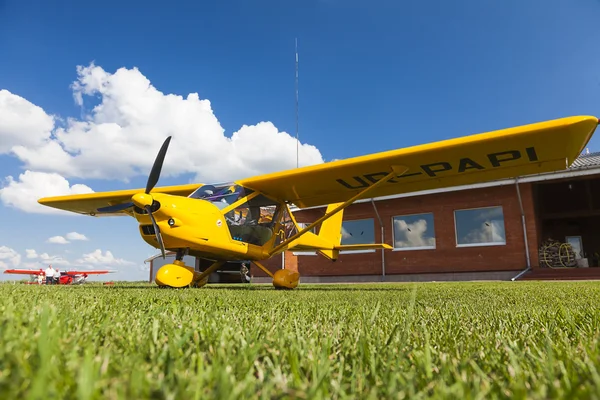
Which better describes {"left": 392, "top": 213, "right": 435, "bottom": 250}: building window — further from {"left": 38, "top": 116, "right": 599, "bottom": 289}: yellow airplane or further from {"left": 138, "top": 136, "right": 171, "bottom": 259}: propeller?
{"left": 138, "top": 136, "right": 171, "bottom": 259}: propeller

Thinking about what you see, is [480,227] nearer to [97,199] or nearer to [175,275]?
[175,275]

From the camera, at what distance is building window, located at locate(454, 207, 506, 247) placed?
15188 mm

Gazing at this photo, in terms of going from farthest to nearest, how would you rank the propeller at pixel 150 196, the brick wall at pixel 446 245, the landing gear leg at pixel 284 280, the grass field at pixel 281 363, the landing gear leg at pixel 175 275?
the brick wall at pixel 446 245
the landing gear leg at pixel 284 280
the landing gear leg at pixel 175 275
the propeller at pixel 150 196
the grass field at pixel 281 363

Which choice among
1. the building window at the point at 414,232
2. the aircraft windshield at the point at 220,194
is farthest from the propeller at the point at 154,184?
the building window at the point at 414,232

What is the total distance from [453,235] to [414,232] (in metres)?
1.65

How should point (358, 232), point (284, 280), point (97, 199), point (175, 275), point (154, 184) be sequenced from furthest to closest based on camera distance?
point (358, 232) < point (97, 199) < point (284, 280) < point (175, 275) < point (154, 184)

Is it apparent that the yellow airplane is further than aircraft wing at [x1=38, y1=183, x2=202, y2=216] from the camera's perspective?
No

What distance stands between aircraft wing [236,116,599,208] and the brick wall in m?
9.41

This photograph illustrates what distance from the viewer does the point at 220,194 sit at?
6.85 metres

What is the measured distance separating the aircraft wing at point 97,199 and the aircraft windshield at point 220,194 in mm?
2623

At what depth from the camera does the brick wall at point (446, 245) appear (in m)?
14.6

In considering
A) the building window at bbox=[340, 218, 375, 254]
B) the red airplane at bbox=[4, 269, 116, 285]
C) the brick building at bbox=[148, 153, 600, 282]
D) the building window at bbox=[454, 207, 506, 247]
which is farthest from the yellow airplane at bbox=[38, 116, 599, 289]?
the red airplane at bbox=[4, 269, 116, 285]

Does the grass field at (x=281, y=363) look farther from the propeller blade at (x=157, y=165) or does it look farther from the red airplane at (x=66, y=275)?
the red airplane at (x=66, y=275)

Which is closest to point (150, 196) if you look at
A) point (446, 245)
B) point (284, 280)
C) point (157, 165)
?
point (157, 165)
